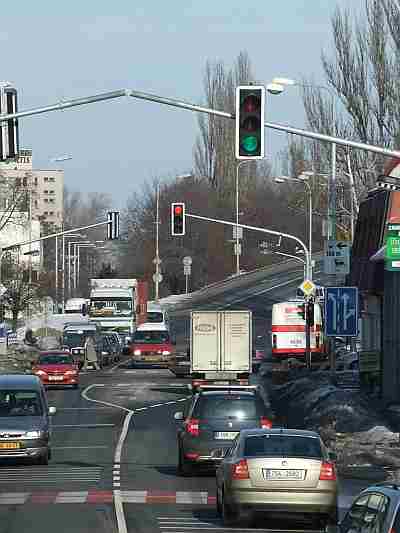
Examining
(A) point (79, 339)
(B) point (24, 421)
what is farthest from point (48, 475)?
(A) point (79, 339)

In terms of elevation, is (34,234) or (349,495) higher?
(34,234)

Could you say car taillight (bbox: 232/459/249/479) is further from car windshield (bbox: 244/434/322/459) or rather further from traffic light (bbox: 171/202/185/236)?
traffic light (bbox: 171/202/185/236)

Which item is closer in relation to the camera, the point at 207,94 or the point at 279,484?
the point at 279,484

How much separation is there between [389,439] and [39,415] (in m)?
7.61

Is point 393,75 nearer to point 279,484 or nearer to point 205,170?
point 279,484

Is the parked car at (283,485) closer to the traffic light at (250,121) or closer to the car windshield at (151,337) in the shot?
the traffic light at (250,121)

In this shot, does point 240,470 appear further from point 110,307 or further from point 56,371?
point 110,307

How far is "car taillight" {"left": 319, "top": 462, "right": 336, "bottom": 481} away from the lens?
59.9 ft

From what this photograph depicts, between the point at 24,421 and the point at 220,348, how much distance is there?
2348cm

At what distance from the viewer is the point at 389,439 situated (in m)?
29.5

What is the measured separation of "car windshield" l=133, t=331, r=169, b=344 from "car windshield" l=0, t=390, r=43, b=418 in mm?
40696

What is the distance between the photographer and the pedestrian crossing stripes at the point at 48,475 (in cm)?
2520

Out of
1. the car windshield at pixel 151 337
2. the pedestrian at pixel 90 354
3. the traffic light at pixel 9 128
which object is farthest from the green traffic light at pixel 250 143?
the pedestrian at pixel 90 354

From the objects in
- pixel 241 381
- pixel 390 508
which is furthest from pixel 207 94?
pixel 390 508
